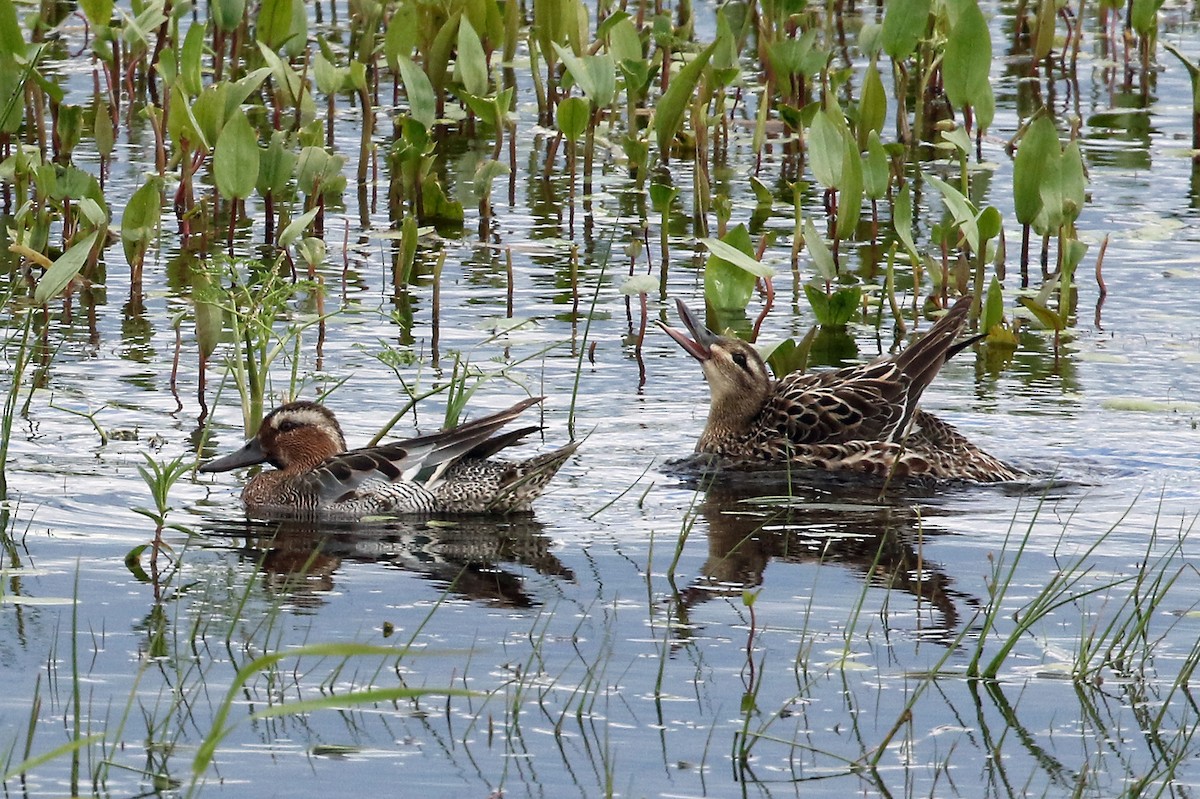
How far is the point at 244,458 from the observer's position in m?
7.72

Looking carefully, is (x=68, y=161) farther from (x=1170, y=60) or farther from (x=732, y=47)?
(x=1170, y=60)

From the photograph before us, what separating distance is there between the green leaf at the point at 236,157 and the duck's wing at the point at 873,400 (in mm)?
3236

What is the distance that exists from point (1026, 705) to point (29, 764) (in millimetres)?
2714

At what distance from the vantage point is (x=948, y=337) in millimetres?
8508

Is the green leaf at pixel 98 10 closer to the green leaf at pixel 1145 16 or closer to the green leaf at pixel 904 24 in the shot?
the green leaf at pixel 904 24

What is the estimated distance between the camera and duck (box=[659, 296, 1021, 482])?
331 inches

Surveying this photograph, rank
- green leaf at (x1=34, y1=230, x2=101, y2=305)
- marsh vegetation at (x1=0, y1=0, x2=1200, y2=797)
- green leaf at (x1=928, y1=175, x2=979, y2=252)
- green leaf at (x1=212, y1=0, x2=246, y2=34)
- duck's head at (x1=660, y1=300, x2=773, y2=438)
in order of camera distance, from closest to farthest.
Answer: marsh vegetation at (x1=0, y1=0, x2=1200, y2=797), green leaf at (x1=34, y1=230, x2=101, y2=305), duck's head at (x1=660, y1=300, x2=773, y2=438), green leaf at (x1=928, y1=175, x2=979, y2=252), green leaf at (x1=212, y1=0, x2=246, y2=34)

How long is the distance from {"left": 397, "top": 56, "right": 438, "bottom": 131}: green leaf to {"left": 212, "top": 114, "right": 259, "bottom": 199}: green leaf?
4.92 ft

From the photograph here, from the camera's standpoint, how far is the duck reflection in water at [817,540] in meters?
6.38

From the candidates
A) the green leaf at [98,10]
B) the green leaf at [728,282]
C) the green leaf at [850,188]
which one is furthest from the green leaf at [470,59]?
the green leaf at [728,282]

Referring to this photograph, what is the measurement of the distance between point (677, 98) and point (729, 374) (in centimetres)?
295

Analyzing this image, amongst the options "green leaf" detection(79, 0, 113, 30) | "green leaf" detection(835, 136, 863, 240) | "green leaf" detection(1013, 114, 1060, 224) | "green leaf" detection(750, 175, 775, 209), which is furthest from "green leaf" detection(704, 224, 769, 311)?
"green leaf" detection(79, 0, 113, 30)

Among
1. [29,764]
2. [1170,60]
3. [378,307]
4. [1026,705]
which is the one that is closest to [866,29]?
[1170,60]

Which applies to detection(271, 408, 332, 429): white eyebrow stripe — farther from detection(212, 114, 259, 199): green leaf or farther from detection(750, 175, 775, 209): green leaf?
detection(750, 175, 775, 209): green leaf
